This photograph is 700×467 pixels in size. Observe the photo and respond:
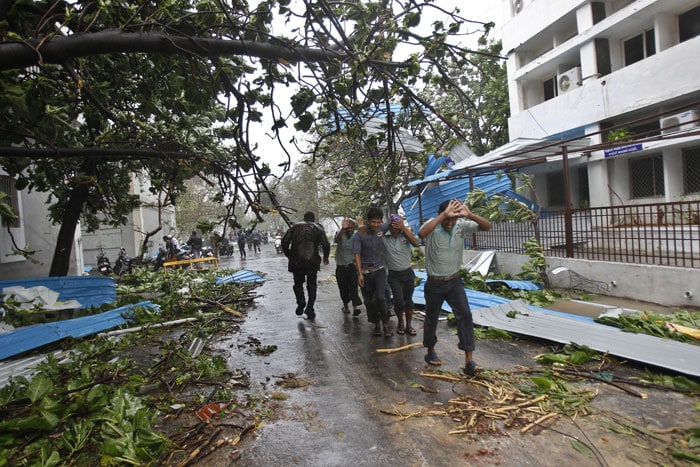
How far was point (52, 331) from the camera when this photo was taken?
5.37 meters

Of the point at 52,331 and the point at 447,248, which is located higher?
the point at 447,248

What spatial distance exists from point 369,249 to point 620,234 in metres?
5.53

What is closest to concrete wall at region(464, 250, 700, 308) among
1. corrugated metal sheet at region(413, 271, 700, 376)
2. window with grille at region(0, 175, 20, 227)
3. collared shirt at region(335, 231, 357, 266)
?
corrugated metal sheet at region(413, 271, 700, 376)

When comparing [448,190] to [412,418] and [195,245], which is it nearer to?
[412,418]

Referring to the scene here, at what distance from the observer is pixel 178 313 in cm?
759

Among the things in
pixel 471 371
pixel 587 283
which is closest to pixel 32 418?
pixel 471 371

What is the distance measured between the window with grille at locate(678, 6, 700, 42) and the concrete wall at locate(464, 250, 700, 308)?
8.43 m

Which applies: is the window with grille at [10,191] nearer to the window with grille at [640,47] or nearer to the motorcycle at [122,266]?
the motorcycle at [122,266]

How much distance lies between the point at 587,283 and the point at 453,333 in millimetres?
4269

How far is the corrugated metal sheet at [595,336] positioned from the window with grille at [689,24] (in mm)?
10836

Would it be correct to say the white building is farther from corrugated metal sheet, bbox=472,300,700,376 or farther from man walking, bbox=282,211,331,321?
man walking, bbox=282,211,331,321

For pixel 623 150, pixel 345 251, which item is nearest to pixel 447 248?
pixel 345 251

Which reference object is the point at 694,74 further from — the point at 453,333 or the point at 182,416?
the point at 182,416

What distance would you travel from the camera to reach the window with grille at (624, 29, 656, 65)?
12133 mm
